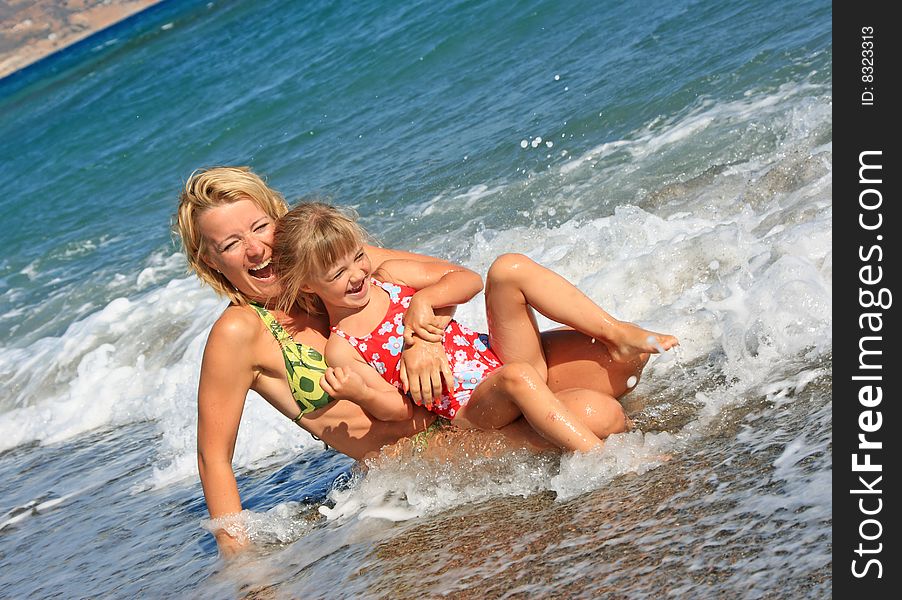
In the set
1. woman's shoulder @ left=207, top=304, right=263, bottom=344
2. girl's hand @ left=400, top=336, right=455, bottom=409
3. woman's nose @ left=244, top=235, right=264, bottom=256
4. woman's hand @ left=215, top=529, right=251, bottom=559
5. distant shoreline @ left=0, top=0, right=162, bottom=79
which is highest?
distant shoreline @ left=0, top=0, right=162, bottom=79

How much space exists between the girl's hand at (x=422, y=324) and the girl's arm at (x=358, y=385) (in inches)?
7.8

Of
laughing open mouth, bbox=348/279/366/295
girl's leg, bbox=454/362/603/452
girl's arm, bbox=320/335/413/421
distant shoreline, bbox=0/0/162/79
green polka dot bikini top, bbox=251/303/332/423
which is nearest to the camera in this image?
girl's leg, bbox=454/362/603/452

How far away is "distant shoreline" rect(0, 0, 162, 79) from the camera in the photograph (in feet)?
177

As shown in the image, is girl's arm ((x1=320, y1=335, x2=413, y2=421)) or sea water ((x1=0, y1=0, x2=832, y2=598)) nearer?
sea water ((x1=0, y1=0, x2=832, y2=598))

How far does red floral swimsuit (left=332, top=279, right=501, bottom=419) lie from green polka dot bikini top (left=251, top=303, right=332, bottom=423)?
156mm

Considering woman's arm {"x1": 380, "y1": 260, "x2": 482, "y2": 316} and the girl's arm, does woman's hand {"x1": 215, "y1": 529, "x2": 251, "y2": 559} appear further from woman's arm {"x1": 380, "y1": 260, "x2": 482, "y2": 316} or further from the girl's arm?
woman's arm {"x1": 380, "y1": 260, "x2": 482, "y2": 316}

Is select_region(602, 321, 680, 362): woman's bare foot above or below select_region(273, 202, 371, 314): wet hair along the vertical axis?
below

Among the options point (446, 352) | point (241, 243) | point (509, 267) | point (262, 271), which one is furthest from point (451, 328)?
point (241, 243)

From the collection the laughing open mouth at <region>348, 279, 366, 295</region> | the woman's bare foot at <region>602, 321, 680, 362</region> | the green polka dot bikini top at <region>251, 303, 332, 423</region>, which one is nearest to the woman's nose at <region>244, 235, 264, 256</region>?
the green polka dot bikini top at <region>251, 303, 332, 423</region>

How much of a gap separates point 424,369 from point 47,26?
2216 inches

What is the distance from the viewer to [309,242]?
157 inches

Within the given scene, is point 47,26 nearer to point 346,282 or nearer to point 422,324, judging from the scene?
point 346,282

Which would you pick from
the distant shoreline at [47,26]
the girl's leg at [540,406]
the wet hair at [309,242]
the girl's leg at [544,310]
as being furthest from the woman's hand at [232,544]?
the distant shoreline at [47,26]
